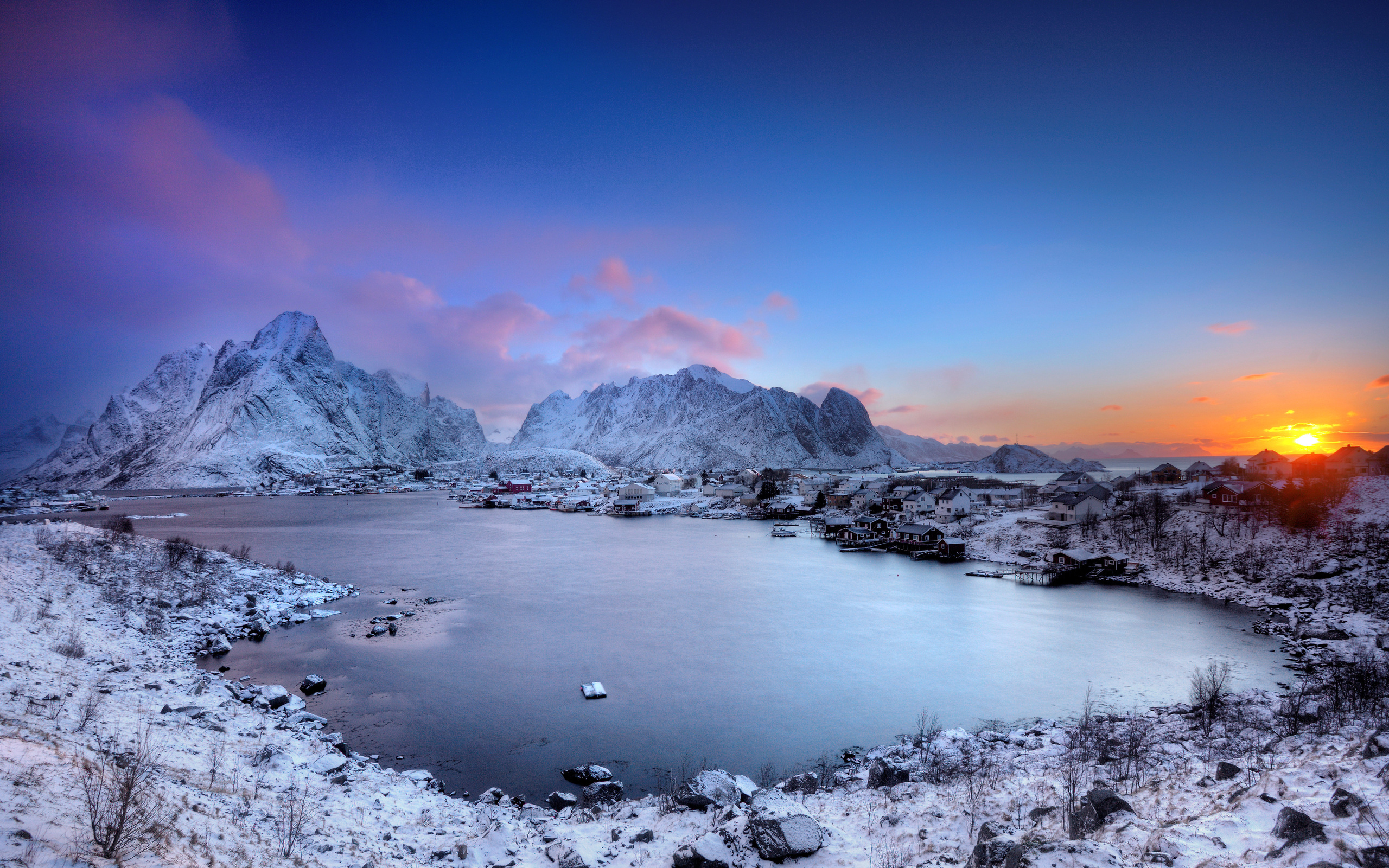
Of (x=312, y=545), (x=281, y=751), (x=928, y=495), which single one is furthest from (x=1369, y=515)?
(x=312, y=545)

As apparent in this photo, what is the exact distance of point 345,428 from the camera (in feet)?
378

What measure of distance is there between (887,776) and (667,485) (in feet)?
231

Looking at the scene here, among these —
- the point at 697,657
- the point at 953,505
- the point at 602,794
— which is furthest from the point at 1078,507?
the point at 602,794

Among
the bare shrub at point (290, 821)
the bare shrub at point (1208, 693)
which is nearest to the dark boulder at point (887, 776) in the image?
the bare shrub at point (1208, 693)

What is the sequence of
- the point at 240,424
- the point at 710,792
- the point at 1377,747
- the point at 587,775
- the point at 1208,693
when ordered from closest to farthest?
1. the point at 1377,747
2. the point at 710,792
3. the point at 587,775
4. the point at 1208,693
5. the point at 240,424

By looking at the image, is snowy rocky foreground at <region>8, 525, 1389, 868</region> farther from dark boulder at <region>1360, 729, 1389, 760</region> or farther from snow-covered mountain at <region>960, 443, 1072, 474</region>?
snow-covered mountain at <region>960, 443, 1072, 474</region>

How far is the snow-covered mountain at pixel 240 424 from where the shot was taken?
3521 inches

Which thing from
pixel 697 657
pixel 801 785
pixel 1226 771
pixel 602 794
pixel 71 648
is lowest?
pixel 697 657

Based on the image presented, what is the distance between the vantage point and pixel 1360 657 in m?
13.2

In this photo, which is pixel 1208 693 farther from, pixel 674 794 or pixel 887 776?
pixel 674 794

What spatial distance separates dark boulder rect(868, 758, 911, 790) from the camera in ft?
25.4

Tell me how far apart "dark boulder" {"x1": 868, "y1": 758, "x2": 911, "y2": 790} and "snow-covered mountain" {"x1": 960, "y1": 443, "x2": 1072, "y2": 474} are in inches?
5728

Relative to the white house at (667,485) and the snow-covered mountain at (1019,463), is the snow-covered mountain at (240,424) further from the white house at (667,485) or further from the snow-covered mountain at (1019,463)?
the snow-covered mountain at (1019,463)

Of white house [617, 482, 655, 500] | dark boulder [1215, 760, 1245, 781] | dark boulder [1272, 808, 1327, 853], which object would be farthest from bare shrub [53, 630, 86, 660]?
white house [617, 482, 655, 500]
